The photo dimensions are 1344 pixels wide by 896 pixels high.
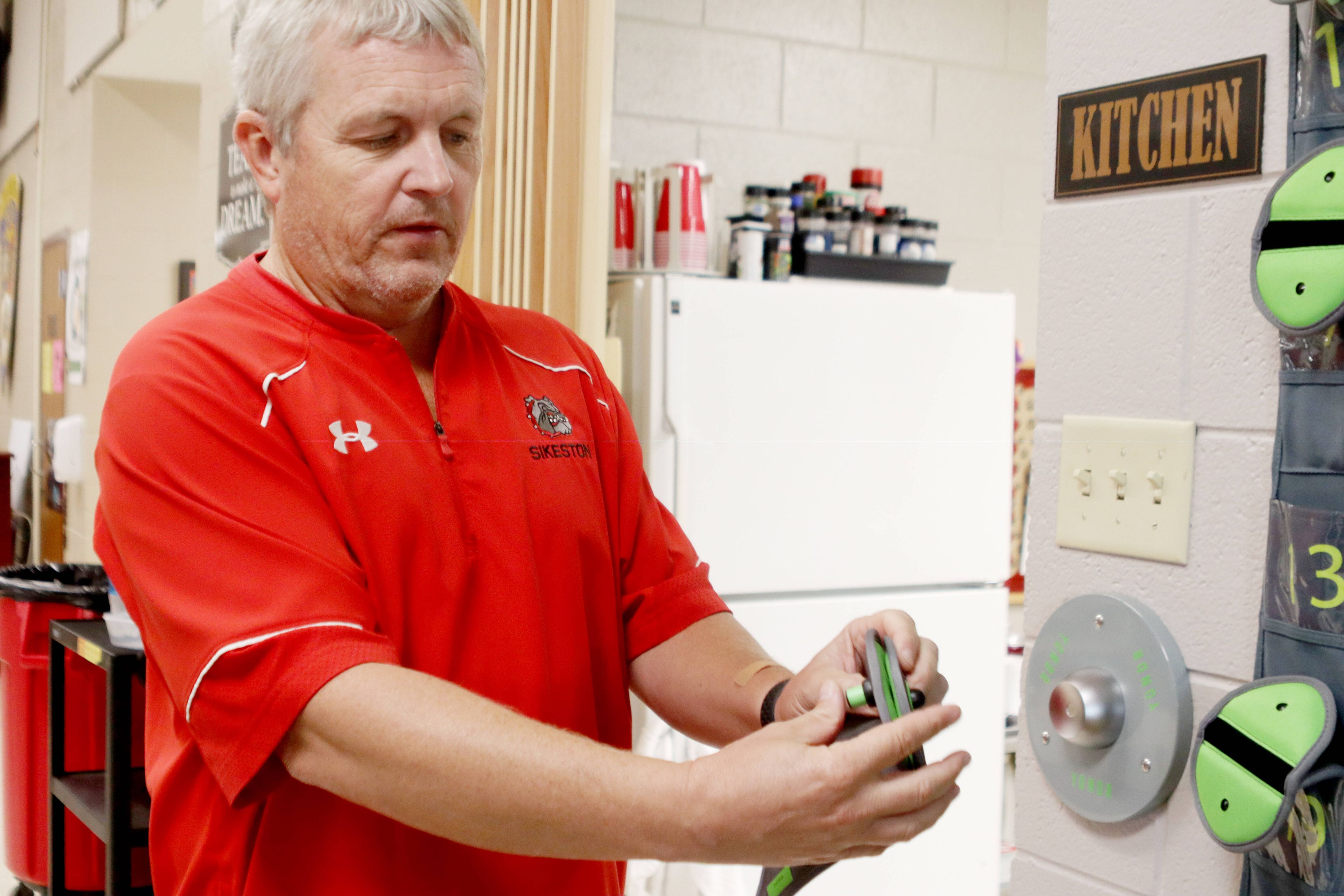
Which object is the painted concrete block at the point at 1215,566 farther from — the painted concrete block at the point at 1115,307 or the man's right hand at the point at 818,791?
the man's right hand at the point at 818,791

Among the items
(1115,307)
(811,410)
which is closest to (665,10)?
(811,410)

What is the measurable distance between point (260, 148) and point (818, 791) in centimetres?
56

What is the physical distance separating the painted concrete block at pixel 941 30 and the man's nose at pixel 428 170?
275 cm

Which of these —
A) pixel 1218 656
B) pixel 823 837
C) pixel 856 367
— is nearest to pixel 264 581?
pixel 823 837

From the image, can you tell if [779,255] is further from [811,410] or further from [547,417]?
[547,417]

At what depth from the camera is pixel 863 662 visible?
632 millimetres

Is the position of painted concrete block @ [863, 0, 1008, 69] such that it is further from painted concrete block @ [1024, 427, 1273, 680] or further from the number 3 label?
the number 3 label

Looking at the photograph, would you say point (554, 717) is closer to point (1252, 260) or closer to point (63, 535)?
point (1252, 260)

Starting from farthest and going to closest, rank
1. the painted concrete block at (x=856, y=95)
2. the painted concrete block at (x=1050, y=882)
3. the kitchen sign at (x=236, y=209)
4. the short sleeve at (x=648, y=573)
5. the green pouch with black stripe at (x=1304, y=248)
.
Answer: the painted concrete block at (x=856, y=95) → the kitchen sign at (x=236, y=209) → the short sleeve at (x=648, y=573) → the painted concrete block at (x=1050, y=882) → the green pouch with black stripe at (x=1304, y=248)

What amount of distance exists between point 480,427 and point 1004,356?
183 centimetres

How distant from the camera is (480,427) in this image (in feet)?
2.61

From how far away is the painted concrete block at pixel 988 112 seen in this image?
332cm

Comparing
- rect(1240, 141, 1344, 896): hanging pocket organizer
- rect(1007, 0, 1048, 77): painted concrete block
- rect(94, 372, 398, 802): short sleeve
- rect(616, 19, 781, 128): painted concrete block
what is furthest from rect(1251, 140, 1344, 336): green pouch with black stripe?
rect(1007, 0, 1048, 77): painted concrete block

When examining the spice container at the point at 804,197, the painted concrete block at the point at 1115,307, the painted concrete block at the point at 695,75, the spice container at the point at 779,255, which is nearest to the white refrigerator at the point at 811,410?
the spice container at the point at 779,255
